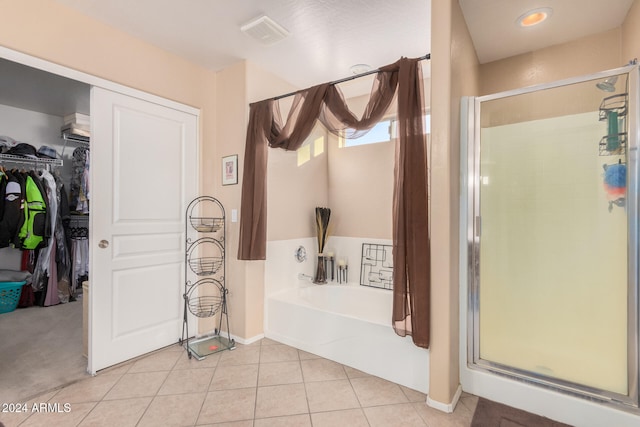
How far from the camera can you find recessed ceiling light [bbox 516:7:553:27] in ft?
6.41

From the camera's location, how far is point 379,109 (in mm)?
1950

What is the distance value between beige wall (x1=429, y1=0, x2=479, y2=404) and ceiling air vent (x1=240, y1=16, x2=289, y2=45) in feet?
3.50

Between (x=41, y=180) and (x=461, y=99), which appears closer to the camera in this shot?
(x=461, y=99)

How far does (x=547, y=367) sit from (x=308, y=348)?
5.37 feet

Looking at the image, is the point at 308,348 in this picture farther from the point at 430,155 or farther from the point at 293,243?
the point at 430,155

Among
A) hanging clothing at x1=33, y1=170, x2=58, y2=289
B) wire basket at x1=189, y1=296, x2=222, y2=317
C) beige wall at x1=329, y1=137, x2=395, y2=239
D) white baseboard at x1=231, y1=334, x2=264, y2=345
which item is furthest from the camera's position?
hanging clothing at x1=33, y1=170, x2=58, y2=289

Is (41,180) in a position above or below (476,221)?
above

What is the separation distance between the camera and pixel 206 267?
2.89 metres

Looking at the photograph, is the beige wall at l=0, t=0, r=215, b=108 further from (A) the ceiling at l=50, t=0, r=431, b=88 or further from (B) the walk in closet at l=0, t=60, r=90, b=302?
(B) the walk in closet at l=0, t=60, r=90, b=302

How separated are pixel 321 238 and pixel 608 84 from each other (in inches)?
99.0

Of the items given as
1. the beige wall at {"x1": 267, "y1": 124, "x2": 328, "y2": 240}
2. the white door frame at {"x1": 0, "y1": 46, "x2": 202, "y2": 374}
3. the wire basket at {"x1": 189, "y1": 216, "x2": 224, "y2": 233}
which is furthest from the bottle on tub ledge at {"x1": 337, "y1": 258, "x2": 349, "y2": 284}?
the white door frame at {"x1": 0, "y1": 46, "x2": 202, "y2": 374}

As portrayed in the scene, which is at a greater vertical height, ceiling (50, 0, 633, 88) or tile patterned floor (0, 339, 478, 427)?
ceiling (50, 0, 633, 88)

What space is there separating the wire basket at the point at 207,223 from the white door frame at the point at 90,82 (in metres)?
0.33

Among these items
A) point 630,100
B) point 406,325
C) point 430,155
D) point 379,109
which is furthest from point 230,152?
point 630,100
